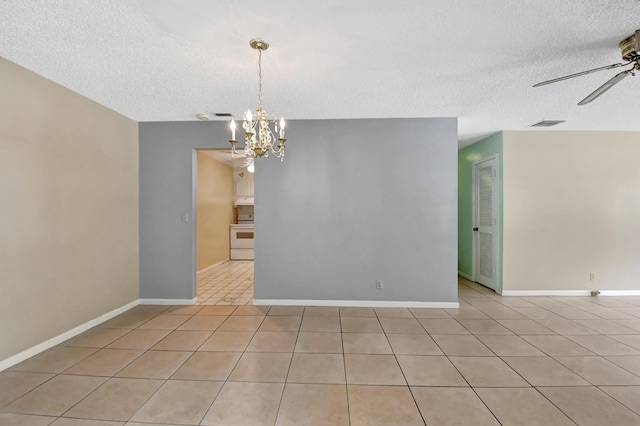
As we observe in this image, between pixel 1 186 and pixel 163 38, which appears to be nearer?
pixel 163 38

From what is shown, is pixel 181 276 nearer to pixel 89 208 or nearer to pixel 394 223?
pixel 89 208

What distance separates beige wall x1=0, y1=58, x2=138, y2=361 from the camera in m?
2.41

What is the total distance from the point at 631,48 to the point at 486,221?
10.5 ft

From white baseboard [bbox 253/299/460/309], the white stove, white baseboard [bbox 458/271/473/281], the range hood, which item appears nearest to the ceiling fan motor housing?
white baseboard [bbox 253/299/460/309]

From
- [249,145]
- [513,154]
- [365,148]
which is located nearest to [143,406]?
[249,145]

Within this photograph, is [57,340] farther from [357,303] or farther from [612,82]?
[612,82]

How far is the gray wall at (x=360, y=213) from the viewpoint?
3807mm

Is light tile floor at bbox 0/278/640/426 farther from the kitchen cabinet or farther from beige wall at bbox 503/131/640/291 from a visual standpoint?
the kitchen cabinet

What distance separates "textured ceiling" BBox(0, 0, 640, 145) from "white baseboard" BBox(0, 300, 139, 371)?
257 centimetres

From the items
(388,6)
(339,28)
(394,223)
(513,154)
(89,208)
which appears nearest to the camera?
(388,6)

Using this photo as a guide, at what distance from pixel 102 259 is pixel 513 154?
601 centimetres

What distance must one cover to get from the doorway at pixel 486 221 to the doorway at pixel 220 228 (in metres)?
4.05

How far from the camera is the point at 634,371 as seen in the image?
7.56ft

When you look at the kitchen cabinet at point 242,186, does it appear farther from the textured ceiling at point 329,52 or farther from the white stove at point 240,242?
the textured ceiling at point 329,52
